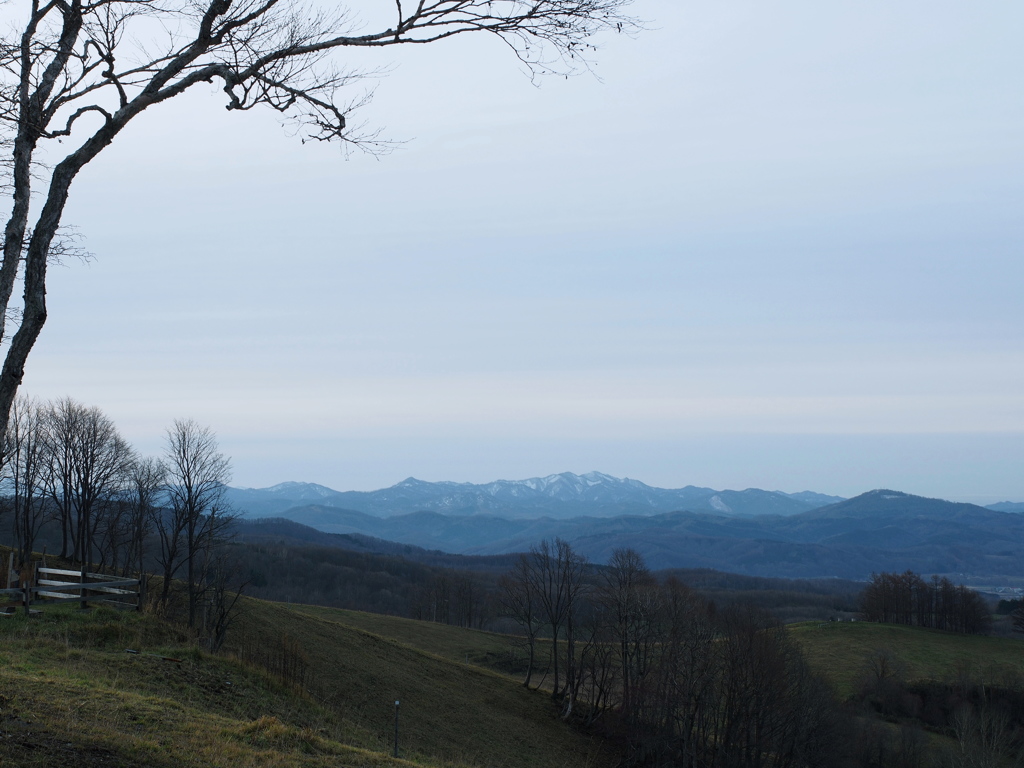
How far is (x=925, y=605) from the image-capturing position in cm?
10150

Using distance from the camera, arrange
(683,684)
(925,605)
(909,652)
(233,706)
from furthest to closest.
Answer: (925,605) < (909,652) < (683,684) < (233,706)

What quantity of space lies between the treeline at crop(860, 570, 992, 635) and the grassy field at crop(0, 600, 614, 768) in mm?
77908

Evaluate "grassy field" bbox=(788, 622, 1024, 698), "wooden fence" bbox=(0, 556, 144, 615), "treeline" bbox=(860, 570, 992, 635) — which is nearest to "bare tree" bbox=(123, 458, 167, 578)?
"wooden fence" bbox=(0, 556, 144, 615)

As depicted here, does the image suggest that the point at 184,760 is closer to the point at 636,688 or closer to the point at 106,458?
the point at 636,688

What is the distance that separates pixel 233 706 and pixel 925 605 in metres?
112

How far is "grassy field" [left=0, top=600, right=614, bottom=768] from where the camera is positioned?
8.73 metres

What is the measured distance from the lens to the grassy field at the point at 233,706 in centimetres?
873

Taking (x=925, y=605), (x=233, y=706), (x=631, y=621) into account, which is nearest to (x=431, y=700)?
(x=631, y=621)

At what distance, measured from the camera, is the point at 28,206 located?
24.1 ft

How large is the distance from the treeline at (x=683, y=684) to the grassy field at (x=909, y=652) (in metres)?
16.8

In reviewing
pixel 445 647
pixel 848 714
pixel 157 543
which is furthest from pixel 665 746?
pixel 157 543

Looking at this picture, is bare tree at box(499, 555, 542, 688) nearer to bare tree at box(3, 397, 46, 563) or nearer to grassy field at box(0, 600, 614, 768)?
grassy field at box(0, 600, 614, 768)

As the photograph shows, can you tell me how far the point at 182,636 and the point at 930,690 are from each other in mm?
A: 70074

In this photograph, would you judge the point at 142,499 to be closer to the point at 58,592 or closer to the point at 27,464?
the point at 27,464
